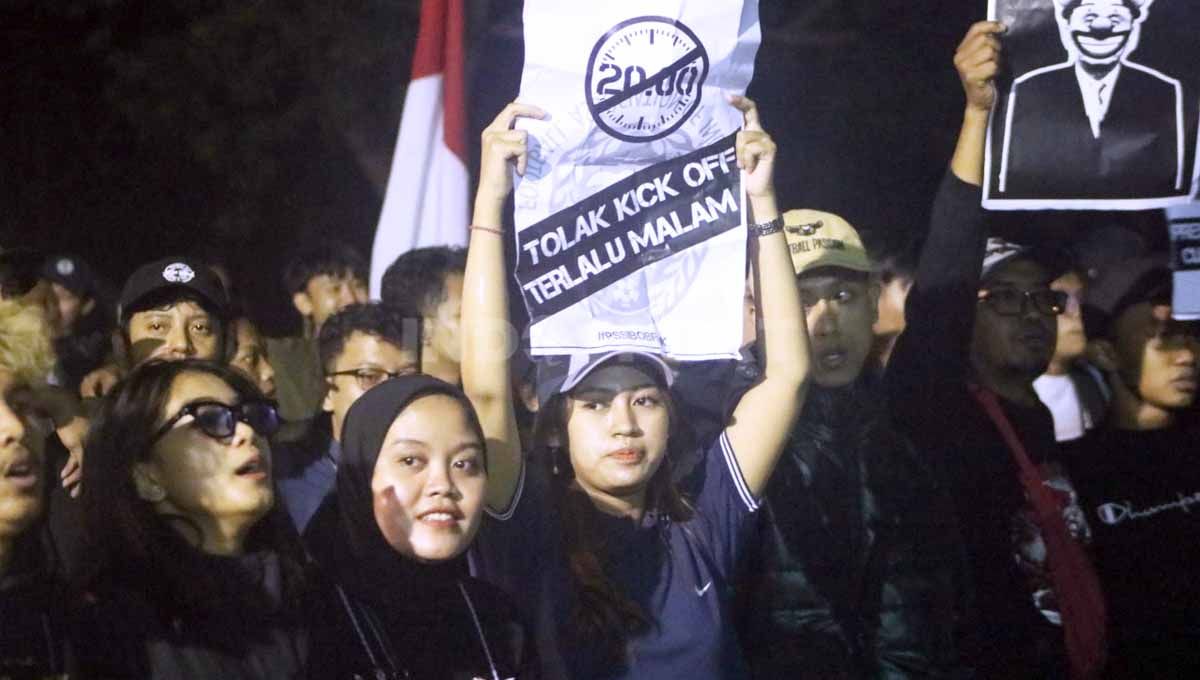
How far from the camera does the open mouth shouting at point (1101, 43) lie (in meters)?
4.23

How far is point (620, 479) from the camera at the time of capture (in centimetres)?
365

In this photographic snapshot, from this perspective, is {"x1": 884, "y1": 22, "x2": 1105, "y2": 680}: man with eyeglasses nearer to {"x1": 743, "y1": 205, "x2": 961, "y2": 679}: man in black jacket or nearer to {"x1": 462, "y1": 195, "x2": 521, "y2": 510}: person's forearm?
{"x1": 743, "y1": 205, "x2": 961, "y2": 679}: man in black jacket

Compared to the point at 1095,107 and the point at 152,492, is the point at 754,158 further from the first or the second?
the point at 152,492

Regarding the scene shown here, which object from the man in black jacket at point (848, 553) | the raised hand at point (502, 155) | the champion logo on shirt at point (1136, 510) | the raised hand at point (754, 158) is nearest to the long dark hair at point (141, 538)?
the raised hand at point (502, 155)

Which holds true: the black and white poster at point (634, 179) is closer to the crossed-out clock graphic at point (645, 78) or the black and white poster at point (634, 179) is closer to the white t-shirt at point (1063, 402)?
the crossed-out clock graphic at point (645, 78)

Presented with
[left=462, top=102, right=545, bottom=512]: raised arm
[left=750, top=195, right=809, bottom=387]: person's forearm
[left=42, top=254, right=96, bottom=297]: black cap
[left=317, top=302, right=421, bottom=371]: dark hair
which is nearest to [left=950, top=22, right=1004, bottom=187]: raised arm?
[left=750, top=195, right=809, bottom=387]: person's forearm

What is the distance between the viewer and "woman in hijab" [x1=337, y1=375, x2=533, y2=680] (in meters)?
3.24

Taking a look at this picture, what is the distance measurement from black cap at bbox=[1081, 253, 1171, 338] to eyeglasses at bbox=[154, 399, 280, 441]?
2.33m

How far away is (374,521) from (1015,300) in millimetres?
1762

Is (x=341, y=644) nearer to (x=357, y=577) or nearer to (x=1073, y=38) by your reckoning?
(x=357, y=577)

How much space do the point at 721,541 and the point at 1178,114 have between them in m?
1.52

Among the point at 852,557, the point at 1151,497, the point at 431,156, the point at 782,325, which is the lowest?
the point at 852,557

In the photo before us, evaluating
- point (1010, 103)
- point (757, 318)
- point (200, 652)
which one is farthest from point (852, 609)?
point (200, 652)

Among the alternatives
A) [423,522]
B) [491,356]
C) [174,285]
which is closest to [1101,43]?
[491,356]
